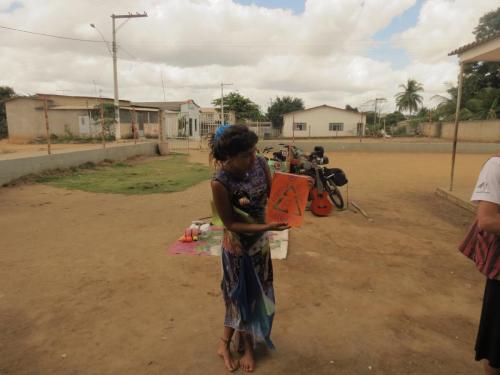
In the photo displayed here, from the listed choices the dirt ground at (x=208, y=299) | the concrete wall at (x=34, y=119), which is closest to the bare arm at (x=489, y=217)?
the dirt ground at (x=208, y=299)

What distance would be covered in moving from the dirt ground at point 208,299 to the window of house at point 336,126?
3441 cm

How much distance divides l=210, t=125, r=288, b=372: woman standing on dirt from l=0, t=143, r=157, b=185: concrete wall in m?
8.43

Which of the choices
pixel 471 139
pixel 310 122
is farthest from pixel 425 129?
pixel 310 122

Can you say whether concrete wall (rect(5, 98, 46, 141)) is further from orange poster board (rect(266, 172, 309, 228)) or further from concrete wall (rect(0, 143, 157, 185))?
orange poster board (rect(266, 172, 309, 228))

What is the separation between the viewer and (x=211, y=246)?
443 centimetres

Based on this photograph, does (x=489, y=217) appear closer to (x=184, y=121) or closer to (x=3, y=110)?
(x=184, y=121)

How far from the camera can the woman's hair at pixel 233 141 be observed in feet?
6.12

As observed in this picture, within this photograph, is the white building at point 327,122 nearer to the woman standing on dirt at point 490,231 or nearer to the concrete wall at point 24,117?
the concrete wall at point 24,117

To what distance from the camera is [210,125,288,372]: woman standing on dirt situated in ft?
6.28

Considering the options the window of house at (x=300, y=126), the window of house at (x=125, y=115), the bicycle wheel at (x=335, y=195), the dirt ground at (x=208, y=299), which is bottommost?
the dirt ground at (x=208, y=299)

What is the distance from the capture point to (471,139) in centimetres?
2411

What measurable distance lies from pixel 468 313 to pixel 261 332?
73.4 inches

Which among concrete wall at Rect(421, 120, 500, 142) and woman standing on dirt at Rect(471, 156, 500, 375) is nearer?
woman standing on dirt at Rect(471, 156, 500, 375)

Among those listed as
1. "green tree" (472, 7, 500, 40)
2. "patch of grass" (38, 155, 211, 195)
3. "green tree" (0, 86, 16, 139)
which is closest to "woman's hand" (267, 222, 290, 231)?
"patch of grass" (38, 155, 211, 195)
